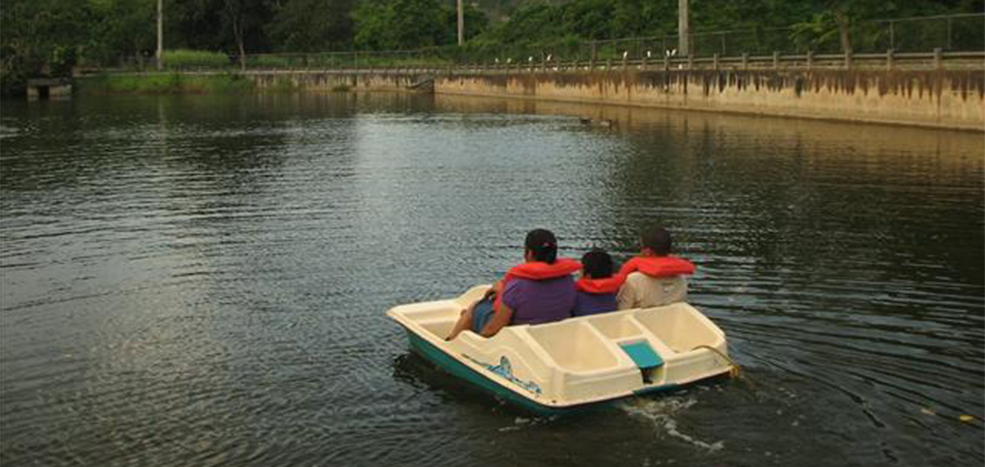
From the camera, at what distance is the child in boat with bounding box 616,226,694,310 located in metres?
10.8

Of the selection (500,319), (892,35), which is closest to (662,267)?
(500,319)

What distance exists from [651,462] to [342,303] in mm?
6303

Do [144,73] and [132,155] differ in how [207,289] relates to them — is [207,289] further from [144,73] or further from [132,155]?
[144,73]

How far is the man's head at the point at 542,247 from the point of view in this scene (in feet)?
33.6

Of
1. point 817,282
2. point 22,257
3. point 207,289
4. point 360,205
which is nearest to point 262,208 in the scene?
point 360,205

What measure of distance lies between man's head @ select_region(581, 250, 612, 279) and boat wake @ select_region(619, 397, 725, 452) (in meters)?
1.58

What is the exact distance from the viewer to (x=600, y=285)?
1070cm

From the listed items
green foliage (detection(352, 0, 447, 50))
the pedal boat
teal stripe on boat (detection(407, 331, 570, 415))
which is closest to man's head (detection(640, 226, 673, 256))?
the pedal boat

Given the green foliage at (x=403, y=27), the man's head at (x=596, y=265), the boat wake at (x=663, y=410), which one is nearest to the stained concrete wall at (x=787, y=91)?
the man's head at (x=596, y=265)

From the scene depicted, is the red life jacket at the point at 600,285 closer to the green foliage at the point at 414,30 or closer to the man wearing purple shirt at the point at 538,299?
the man wearing purple shirt at the point at 538,299

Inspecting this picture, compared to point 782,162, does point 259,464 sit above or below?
below

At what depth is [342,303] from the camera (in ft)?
45.8

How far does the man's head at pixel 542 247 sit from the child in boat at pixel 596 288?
23.0 inches

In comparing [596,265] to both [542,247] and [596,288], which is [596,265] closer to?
[596,288]
